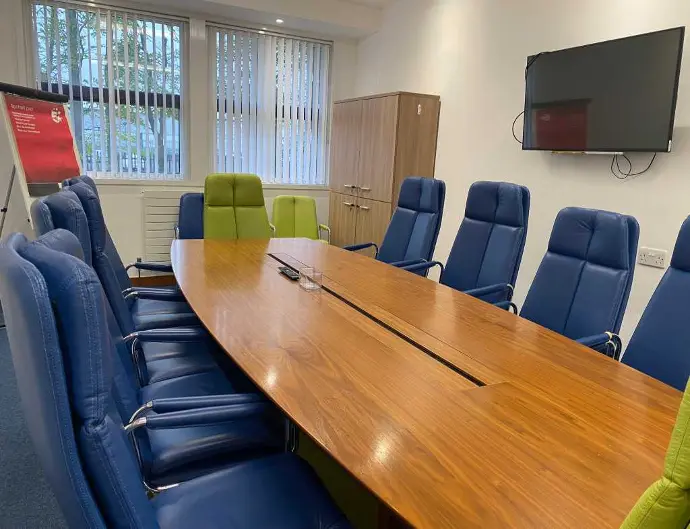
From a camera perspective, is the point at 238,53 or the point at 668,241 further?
the point at 238,53

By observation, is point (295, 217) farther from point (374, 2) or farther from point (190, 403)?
point (190, 403)

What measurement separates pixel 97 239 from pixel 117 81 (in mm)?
3690

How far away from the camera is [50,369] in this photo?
0.71 meters

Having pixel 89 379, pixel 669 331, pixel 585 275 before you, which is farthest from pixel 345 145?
pixel 89 379

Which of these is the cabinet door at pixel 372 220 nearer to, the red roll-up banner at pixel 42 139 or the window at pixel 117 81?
the window at pixel 117 81

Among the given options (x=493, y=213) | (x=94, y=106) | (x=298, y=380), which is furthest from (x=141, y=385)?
(x=94, y=106)

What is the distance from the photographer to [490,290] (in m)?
2.47

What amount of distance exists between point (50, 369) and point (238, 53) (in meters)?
5.25

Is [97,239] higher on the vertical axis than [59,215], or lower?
lower

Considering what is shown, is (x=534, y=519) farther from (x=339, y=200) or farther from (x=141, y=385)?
(x=339, y=200)

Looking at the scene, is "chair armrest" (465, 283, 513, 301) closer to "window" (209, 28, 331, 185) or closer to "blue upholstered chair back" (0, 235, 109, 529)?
"blue upholstered chair back" (0, 235, 109, 529)

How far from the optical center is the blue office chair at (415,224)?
10.7 ft

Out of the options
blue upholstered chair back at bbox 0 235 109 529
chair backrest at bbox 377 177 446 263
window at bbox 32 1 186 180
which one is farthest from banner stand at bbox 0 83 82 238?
blue upholstered chair back at bbox 0 235 109 529

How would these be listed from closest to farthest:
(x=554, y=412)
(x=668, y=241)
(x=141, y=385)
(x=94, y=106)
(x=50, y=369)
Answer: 1. (x=50, y=369)
2. (x=554, y=412)
3. (x=141, y=385)
4. (x=668, y=241)
5. (x=94, y=106)
